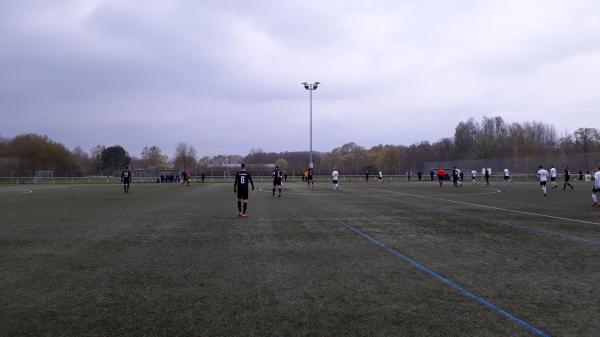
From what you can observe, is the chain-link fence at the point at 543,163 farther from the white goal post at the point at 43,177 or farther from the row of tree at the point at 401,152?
the white goal post at the point at 43,177

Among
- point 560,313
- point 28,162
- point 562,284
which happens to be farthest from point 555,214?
point 28,162

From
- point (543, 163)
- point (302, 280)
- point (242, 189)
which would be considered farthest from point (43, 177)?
point (543, 163)

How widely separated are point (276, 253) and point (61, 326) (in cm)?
411

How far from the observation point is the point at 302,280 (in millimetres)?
5852

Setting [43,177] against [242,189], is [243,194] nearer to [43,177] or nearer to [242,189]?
[242,189]

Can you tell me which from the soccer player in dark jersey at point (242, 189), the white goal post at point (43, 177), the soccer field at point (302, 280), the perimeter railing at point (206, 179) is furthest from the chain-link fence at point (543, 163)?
the white goal post at point (43, 177)

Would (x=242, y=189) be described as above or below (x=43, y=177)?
above

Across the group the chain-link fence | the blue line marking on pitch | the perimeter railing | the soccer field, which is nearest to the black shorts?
the soccer field

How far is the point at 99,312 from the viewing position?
4.56 meters

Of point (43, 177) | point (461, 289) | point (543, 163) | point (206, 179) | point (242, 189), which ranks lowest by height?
point (461, 289)

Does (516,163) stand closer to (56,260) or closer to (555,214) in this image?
(555,214)

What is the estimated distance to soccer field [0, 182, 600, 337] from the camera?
13.8ft

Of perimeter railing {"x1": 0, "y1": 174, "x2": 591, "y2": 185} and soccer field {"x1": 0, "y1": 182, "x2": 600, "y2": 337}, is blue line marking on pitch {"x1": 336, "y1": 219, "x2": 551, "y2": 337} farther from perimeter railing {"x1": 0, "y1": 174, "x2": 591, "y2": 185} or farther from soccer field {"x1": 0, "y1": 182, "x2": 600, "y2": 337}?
perimeter railing {"x1": 0, "y1": 174, "x2": 591, "y2": 185}

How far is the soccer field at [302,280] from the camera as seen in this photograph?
13.8 ft
